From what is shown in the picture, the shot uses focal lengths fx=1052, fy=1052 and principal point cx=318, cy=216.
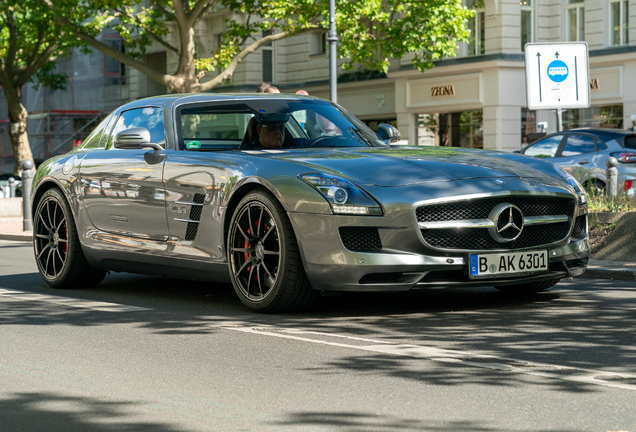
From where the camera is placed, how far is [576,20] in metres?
30.0

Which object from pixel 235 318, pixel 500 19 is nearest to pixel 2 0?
pixel 500 19

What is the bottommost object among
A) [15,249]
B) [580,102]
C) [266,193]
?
[15,249]

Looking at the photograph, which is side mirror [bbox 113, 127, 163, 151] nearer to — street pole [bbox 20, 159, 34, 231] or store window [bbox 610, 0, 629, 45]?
street pole [bbox 20, 159, 34, 231]

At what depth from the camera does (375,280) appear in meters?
6.39

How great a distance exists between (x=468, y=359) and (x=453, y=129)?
28.6 m

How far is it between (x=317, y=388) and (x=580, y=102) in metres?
10.2

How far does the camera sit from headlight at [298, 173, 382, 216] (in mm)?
6234

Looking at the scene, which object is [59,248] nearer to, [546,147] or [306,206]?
[306,206]

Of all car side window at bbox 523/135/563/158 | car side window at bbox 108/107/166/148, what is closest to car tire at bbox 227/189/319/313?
car side window at bbox 108/107/166/148

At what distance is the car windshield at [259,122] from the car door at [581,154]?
9634mm

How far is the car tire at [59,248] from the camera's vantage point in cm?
859

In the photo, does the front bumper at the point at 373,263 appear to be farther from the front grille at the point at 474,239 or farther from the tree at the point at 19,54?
the tree at the point at 19,54

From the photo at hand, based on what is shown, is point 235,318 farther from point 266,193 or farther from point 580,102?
point 580,102

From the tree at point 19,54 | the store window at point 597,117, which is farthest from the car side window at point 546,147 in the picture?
the tree at point 19,54
